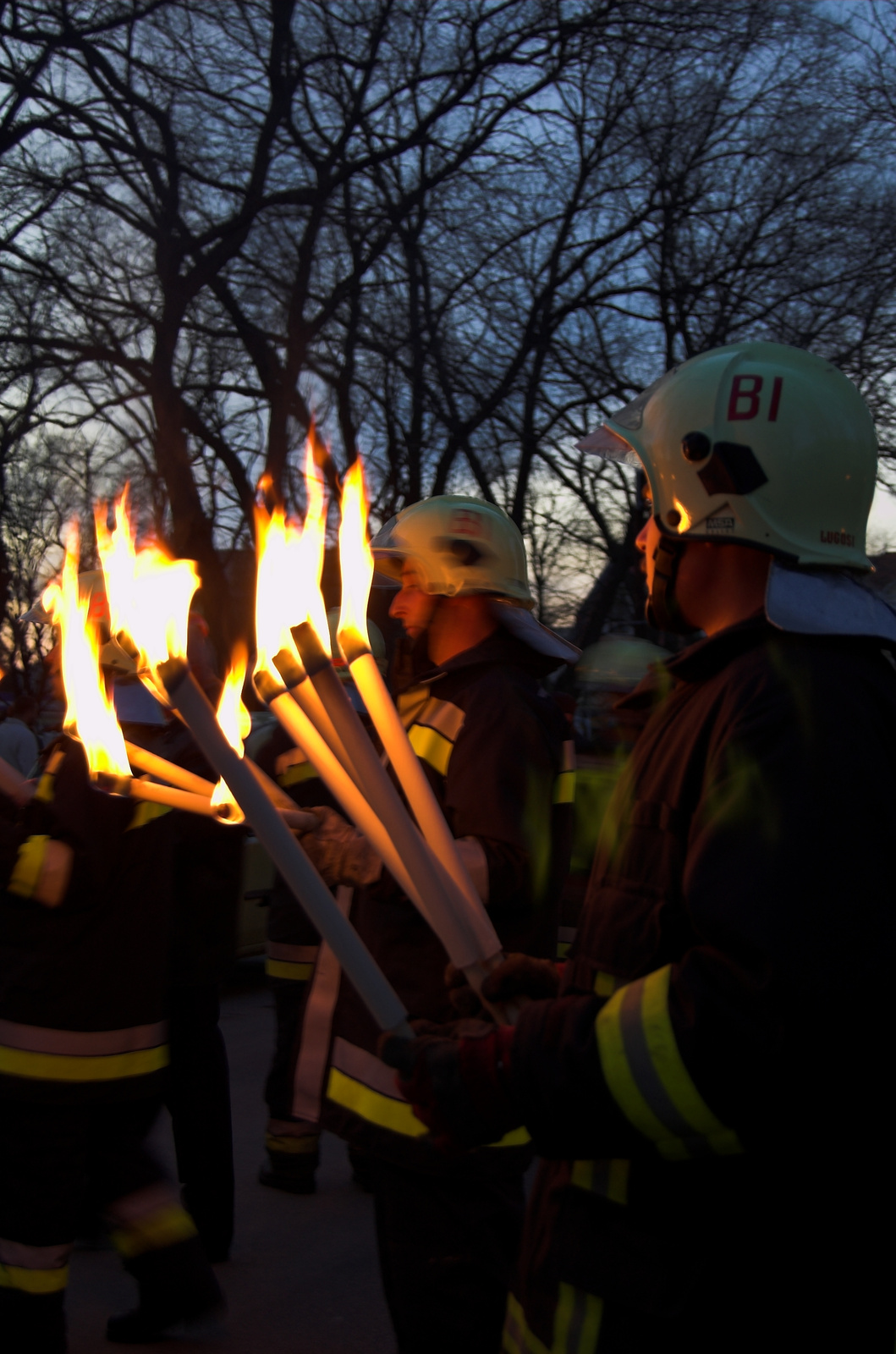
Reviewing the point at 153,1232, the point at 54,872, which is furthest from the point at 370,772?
the point at 153,1232

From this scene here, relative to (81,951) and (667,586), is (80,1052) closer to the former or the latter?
(81,951)

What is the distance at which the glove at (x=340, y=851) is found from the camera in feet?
7.35

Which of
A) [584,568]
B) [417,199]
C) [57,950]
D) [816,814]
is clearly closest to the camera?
[816,814]

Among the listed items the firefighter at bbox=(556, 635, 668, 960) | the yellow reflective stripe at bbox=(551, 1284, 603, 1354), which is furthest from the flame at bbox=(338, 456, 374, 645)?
the firefighter at bbox=(556, 635, 668, 960)

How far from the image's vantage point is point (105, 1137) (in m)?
3.16

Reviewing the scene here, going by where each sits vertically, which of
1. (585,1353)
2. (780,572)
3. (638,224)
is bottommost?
(585,1353)

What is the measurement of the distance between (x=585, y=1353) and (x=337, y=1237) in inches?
117

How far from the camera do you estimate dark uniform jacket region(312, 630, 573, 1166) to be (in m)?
2.38

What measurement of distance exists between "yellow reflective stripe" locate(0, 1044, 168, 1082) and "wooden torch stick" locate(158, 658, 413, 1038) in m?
1.80

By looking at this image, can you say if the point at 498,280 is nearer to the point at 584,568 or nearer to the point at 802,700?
the point at 584,568

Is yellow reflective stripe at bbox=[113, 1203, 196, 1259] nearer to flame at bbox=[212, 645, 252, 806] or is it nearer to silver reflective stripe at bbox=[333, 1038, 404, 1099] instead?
silver reflective stripe at bbox=[333, 1038, 404, 1099]

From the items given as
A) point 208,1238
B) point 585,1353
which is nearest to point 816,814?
point 585,1353

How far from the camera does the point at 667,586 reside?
69.0 inches

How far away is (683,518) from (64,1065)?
211cm
